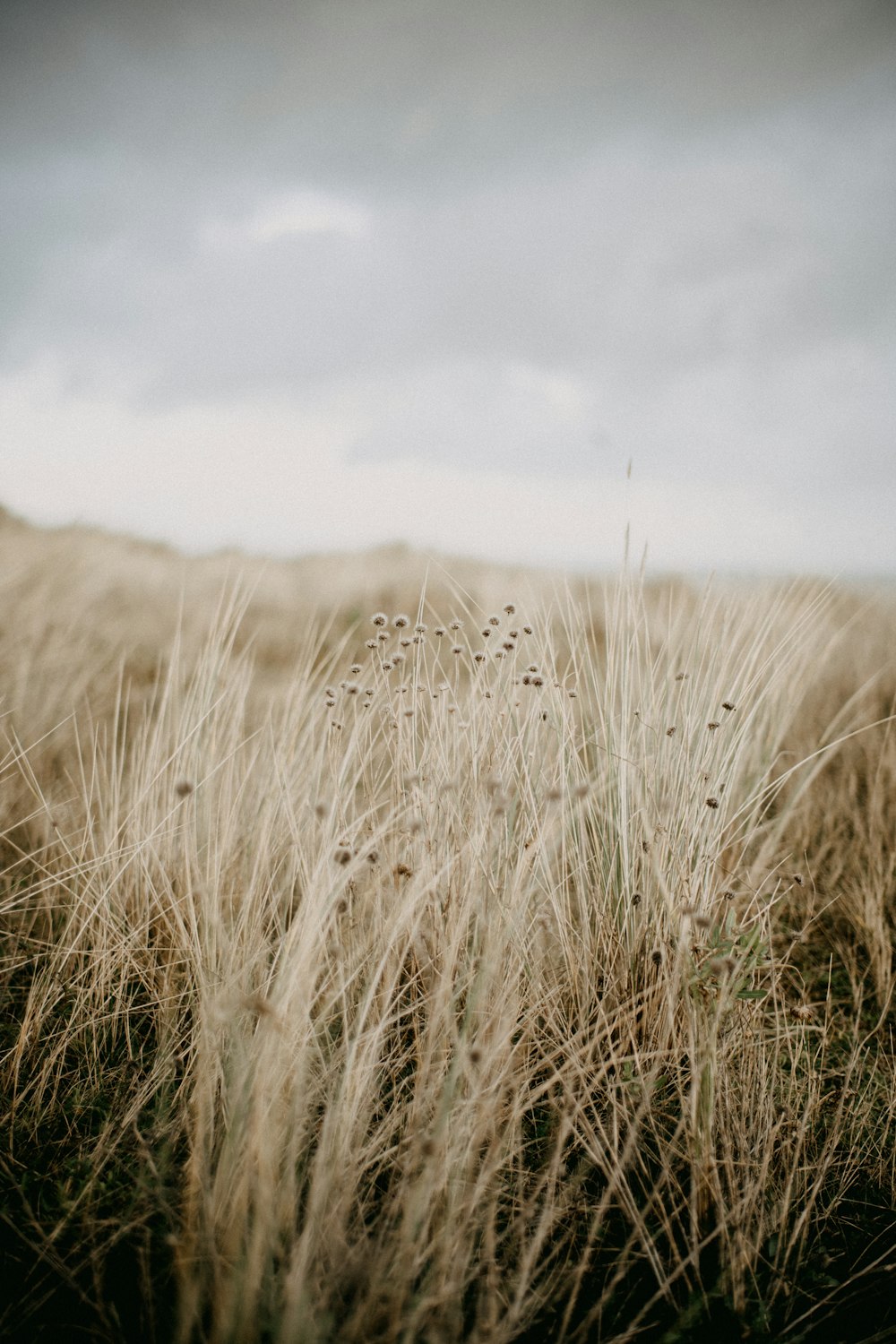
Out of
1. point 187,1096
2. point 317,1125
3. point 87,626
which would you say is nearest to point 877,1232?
point 317,1125

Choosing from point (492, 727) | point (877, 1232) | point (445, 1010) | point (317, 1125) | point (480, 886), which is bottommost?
point (877, 1232)

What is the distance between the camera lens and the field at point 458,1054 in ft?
3.13

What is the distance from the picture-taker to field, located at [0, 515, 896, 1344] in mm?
954

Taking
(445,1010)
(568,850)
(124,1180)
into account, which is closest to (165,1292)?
(124,1180)

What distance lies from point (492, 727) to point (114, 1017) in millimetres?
1044

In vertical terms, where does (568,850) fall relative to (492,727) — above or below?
below

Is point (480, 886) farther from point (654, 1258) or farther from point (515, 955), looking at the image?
point (654, 1258)

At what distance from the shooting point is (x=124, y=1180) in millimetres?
1133

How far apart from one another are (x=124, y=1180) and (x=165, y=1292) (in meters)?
0.22

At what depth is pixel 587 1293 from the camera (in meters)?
1.04

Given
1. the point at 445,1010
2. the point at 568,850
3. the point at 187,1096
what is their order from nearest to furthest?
1. the point at 445,1010
2. the point at 187,1096
3. the point at 568,850

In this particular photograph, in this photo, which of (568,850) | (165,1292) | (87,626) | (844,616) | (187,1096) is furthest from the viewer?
(844,616)

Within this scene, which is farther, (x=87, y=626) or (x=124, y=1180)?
(x=87, y=626)

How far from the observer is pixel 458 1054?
39.9 inches
